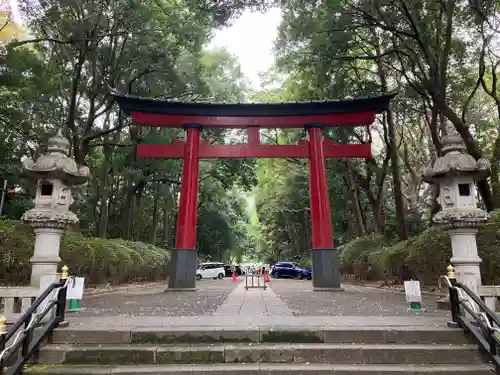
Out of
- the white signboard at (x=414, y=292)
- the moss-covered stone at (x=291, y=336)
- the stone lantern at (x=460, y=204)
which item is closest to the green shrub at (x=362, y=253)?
the white signboard at (x=414, y=292)

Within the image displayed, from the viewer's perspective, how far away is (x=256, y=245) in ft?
244

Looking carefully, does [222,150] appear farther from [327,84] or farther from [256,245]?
[256,245]

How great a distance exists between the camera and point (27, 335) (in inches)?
178

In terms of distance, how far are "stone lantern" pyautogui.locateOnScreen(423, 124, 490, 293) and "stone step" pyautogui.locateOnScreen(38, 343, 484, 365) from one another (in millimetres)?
1795

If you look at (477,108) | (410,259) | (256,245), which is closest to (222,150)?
(410,259)

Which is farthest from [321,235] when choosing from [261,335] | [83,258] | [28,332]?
[28,332]

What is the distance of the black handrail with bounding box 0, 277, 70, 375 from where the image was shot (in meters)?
4.18

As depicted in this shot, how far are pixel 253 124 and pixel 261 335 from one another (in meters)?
10.3

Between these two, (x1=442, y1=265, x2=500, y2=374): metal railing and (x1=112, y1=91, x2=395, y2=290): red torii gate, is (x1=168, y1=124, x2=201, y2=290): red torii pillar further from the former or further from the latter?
(x1=442, y1=265, x2=500, y2=374): metal railing

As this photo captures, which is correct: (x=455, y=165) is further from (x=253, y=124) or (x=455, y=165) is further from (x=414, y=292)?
(x=253, y=124)

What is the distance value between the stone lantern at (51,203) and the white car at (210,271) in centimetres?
2563

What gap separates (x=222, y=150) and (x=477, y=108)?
15.0m

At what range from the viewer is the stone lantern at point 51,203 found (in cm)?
622

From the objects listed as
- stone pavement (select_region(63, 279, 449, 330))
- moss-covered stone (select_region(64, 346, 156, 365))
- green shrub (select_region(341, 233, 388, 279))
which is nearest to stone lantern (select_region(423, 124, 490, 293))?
stone pavement (select_region(63, 279, 449, 330))
